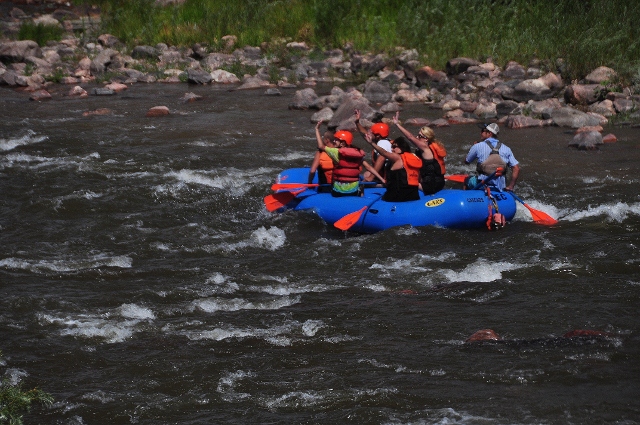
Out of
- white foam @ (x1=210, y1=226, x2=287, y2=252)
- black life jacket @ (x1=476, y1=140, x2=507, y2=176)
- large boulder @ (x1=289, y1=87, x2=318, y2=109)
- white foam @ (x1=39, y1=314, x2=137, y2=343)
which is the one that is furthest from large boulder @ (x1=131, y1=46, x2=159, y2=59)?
white foam @ (x1=39, y1=314, x2=137, y2=343)

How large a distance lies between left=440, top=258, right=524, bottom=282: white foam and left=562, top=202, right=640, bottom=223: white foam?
5.54 feet

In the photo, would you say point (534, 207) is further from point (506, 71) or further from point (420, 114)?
point (506, 71)

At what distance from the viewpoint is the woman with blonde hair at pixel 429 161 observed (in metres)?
8.84

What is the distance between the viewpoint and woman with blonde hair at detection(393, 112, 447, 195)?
8836 millimetres

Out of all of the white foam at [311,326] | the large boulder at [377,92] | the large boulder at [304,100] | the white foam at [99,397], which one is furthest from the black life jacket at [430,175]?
the large boulder at [377,92]

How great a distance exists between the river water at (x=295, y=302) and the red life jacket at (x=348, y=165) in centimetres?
53

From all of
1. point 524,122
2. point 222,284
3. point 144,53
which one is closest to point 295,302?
point 222,284

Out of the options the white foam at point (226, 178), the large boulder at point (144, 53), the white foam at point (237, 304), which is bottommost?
the large boulder at point (144, 53)

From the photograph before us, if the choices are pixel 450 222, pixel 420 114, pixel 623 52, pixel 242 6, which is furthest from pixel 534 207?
pixel 242 6

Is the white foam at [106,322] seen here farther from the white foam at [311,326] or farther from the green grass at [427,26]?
the green grass at [427,26]

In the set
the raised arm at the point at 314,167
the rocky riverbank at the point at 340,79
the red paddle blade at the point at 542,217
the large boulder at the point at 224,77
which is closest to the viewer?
the red paddle blade at the point at 542,217

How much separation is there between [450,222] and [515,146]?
4.26 m

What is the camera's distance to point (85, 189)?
10.2m

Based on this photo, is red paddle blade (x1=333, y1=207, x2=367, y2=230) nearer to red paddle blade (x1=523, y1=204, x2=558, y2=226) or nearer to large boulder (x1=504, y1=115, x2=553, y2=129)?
red paddle blade (x1=523, y1=204, x2=558, y2=226)
